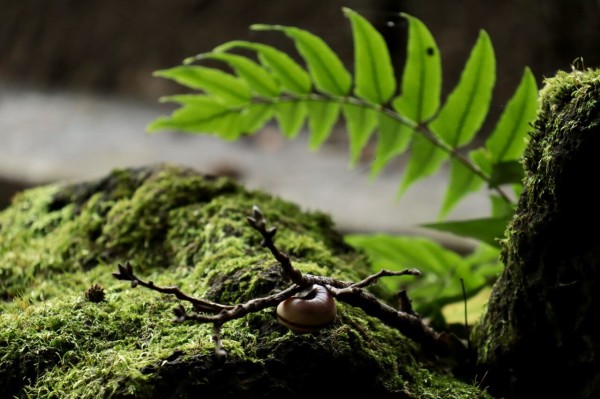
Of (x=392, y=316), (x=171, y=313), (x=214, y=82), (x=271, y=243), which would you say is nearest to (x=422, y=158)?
(x=214, y=82)

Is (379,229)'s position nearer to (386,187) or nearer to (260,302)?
(386,187)

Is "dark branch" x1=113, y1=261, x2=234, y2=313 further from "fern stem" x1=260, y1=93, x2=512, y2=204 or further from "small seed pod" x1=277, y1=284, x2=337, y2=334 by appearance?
"fern stem" x1=260, y1=93, x2=512, y2=204

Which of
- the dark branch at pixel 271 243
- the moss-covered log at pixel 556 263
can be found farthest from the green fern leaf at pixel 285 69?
the dark branch at pixel 271 243

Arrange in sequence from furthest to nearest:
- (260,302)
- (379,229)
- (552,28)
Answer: (379,229) → (552,28) → (260,302)

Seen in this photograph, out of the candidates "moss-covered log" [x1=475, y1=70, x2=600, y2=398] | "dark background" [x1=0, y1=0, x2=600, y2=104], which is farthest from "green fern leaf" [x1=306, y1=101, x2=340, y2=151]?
"dark background" [x1=0, y1=0, x2=600, y2=104]

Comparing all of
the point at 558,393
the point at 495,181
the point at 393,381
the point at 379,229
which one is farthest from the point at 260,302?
the point at 379,229

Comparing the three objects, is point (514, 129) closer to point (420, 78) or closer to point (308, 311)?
point (420, 78)

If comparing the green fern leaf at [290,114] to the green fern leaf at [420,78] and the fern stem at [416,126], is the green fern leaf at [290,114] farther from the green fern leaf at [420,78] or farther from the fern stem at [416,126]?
the green fern leaf at [420,78]
